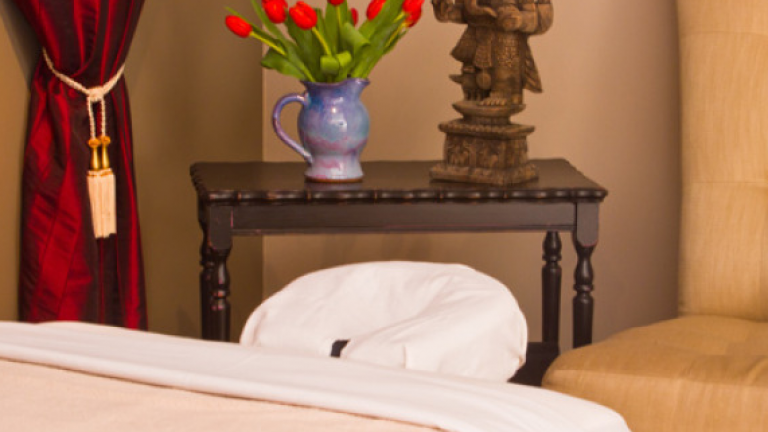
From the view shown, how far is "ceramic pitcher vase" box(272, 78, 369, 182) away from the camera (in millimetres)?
2164

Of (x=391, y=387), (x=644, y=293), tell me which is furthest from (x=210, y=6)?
(x=391, y=387)

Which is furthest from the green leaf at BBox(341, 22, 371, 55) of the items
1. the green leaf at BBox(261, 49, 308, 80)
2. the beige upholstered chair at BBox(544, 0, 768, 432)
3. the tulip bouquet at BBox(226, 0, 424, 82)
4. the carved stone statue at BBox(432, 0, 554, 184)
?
the beige upholstered chair at BBox(544, 0, 768, 432)

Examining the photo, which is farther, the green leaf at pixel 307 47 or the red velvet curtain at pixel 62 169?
the green leaf at pixel 307 47

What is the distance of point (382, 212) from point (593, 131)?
34.1 inches

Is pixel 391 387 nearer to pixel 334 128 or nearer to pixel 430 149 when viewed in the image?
pixel 334 128

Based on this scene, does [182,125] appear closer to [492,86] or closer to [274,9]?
[274,9]

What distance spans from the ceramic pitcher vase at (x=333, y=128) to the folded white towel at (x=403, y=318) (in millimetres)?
748

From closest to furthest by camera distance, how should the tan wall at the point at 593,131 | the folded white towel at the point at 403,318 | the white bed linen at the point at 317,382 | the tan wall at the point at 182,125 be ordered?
the white bed linen at the point at 317,382 < the folded white towel at the point at 403,318 < the tan wall at the point at 182,125 < the tan wall at the point at 593,131

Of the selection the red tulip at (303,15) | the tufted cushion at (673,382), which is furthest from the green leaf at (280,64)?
the tufted cushion at (673,382)

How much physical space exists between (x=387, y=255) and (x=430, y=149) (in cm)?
30

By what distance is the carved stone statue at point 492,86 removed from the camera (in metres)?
2.21

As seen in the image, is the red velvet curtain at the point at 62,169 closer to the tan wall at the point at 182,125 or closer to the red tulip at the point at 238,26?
the red tulip at the point at 238,26

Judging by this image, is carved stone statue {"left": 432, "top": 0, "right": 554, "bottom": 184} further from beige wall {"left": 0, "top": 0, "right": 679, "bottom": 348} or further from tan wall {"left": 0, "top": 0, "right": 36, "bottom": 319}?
tan wall {"left": 0, "top": 0, "right": 36, "bottom": 319}

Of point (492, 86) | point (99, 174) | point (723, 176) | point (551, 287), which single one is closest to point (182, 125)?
point (99, 174)
